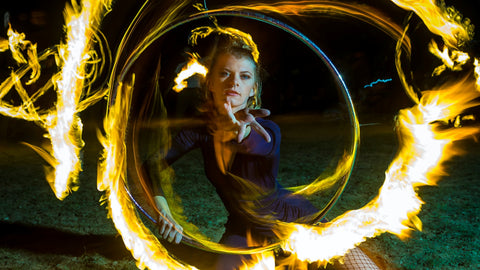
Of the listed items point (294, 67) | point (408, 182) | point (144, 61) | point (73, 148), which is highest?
point (294, 67)

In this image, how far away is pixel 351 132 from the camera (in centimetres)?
275

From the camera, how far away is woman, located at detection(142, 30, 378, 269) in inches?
93.0

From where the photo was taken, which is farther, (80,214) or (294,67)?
(294,67)

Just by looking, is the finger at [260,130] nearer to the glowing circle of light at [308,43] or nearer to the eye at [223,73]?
the eye at [223,73]

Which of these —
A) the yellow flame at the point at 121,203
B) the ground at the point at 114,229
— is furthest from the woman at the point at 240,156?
the ground at the point at 114,229

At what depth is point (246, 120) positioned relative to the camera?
2.40 m

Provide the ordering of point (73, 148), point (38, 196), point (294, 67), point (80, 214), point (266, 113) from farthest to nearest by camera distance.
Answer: point (294, 67)
point (38, 196)
point (80, 214)
point (73, 148)
point (266, 113)

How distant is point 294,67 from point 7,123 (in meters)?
7.40

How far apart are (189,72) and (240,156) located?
714 millimetres

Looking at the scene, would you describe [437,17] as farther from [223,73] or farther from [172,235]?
[172,235]

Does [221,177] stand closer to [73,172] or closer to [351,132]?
[351,132]

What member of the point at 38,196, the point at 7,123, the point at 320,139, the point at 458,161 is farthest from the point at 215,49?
the point at 7,123

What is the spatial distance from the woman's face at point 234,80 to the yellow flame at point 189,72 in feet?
0.63

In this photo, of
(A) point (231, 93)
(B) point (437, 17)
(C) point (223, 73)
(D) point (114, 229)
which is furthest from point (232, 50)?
(D) point (114, 229)
